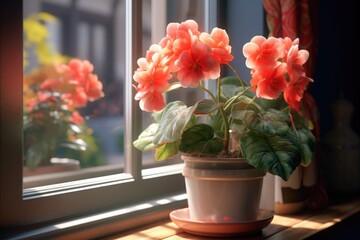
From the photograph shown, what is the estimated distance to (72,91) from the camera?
1760mm

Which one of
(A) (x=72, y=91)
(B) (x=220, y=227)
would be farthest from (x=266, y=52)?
(A) (x=72, y=91)

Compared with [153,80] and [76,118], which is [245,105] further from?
[76,118]

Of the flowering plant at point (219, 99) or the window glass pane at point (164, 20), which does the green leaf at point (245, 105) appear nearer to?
the flowering plant at point (219, 99)

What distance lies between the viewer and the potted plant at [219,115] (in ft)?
4.32

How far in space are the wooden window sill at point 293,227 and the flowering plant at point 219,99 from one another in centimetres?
22

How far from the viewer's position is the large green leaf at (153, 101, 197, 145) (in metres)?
1.32

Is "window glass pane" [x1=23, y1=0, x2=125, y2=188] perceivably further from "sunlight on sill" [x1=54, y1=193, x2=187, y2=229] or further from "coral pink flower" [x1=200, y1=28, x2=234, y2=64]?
"coral pink flower" [x1=200, y1=28, x2=234, y2=64]

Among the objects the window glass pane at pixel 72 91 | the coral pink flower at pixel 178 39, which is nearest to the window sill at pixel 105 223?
the window glass pane at pixel 72 91

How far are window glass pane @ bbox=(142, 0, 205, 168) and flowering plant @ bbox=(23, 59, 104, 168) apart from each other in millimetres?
217

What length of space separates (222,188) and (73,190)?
39cm

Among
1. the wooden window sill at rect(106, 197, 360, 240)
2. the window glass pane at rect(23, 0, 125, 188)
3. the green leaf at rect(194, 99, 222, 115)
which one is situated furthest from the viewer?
the window glass pane at rect(23, 0, 125, 188)

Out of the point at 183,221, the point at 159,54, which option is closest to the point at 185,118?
the point at 159,54

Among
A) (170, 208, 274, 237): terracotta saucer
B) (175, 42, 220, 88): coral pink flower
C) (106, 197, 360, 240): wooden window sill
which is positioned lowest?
(106, 197, 360, 240): wooden window sill

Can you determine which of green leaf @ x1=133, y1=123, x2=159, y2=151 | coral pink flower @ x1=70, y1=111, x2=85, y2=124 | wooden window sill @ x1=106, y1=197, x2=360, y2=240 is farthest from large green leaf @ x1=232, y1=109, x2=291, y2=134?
coral pink flower @ x1=70, y1=111, x2=85, y2=124
